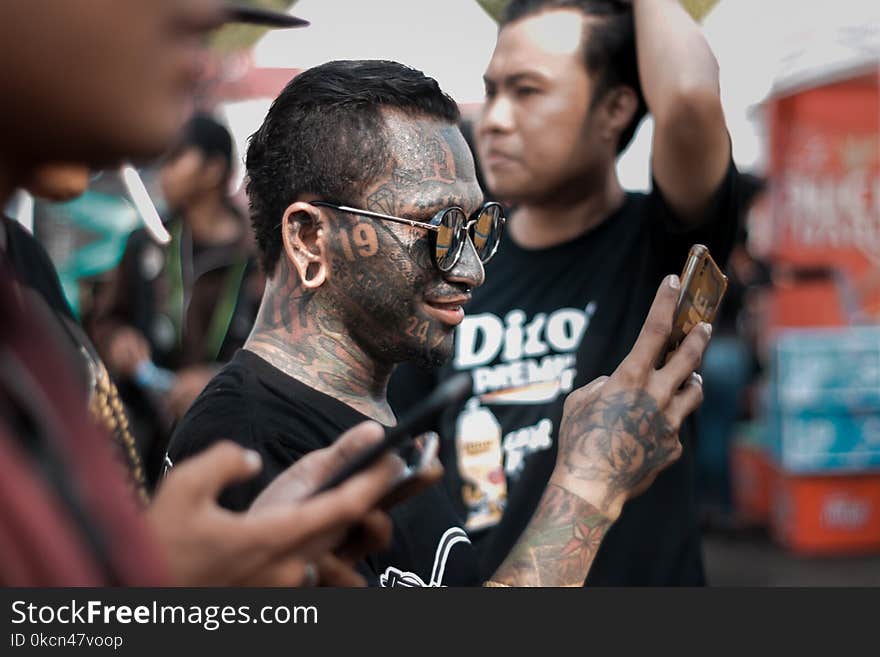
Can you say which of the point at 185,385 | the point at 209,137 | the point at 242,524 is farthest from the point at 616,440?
the point at 185,385

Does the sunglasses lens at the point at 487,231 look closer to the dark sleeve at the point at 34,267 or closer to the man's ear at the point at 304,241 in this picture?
the man's ear at the point at 304,241

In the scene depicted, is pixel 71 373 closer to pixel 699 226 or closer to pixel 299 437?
pixel 299 437

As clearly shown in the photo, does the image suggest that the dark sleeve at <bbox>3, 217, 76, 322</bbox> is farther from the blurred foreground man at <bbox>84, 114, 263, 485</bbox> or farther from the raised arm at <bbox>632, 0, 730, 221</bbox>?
the blurred foreground man at <bbox>84, 114, 263, 485</bbox>

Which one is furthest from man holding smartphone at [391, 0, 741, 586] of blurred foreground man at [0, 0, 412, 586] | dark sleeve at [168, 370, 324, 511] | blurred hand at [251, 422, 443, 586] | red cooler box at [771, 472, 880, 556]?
red cooler box at [771, 472, 880, 556]

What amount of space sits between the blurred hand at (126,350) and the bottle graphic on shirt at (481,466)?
2.40m

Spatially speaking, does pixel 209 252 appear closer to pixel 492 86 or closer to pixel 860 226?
pixel 492 86

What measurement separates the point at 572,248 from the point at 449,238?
Result: 730 millimetres

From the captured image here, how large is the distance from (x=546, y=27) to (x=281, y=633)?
1.25 m

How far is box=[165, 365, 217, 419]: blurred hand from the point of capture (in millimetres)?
3708

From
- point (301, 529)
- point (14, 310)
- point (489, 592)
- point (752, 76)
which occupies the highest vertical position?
point (752, 76)

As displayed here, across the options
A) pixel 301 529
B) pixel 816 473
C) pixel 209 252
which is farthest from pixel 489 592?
pixel 816 473

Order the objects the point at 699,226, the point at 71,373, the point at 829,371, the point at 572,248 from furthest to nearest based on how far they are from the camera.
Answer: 1. the point at 829,371
2. the point at 572,248
3. the point at 699,226
4. the point at 71,373

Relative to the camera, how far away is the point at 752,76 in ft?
5.82

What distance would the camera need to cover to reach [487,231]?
61.9 inches
